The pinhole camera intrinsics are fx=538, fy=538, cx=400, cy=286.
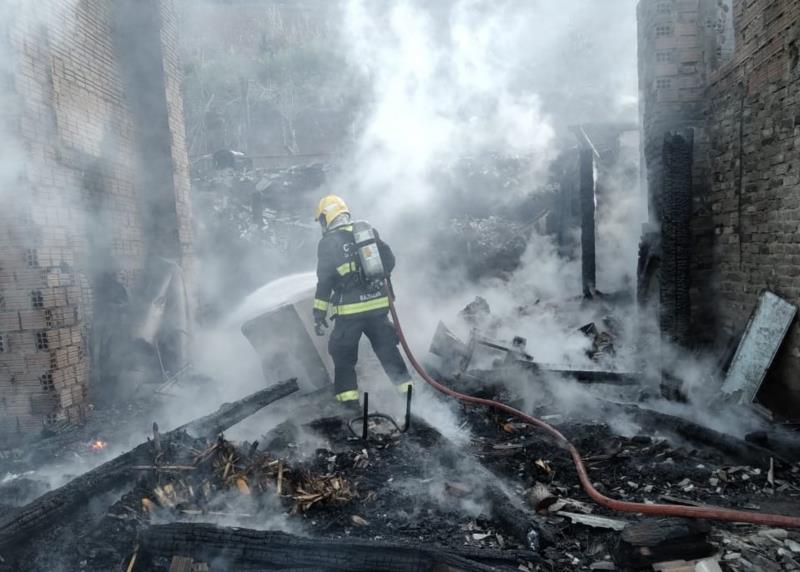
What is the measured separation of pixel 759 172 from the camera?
5.30m

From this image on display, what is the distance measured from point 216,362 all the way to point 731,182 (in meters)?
7.55

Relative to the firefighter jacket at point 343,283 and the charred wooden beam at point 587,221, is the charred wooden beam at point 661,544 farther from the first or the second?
the charred wooden beam at point 587,221

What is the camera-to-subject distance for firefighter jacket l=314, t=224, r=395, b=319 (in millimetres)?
5852

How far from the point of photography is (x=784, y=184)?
488 centimetres

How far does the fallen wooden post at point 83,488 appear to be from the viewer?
336cm

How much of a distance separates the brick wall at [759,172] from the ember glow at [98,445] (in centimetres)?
653

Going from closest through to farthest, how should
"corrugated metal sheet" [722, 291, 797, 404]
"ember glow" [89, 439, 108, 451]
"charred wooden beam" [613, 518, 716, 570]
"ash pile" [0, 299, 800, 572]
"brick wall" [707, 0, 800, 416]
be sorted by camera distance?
1. "charred wooden beam" [613, 518, 716, 570]
2. "ash pile" [0, 299, 800, 572]
3. "brick wall" [707, 0, 800, 416]
4. "corrugated metal sheet" [722, 291, 797, 404]
5. "ember glow" [89, 439, 108, 451]

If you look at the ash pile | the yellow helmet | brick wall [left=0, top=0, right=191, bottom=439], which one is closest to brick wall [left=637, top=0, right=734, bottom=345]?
the ash pile

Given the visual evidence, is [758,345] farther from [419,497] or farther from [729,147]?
[419,497]

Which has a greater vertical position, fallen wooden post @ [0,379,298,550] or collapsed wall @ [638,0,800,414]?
collapsed wall @ [638,0,800,414]

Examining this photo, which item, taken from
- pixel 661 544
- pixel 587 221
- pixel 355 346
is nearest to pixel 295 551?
pixel 661 544

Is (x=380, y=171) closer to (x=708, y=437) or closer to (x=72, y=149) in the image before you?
(x=72, y=149)

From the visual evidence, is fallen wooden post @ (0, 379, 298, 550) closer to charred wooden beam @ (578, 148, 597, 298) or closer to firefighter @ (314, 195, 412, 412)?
firefighter @ (314, 195, 412, 412)

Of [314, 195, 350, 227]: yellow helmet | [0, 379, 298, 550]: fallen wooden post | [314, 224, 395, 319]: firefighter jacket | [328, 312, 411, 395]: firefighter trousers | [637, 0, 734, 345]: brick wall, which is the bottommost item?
[0, 379, 298, 550]: fallen wooden post
